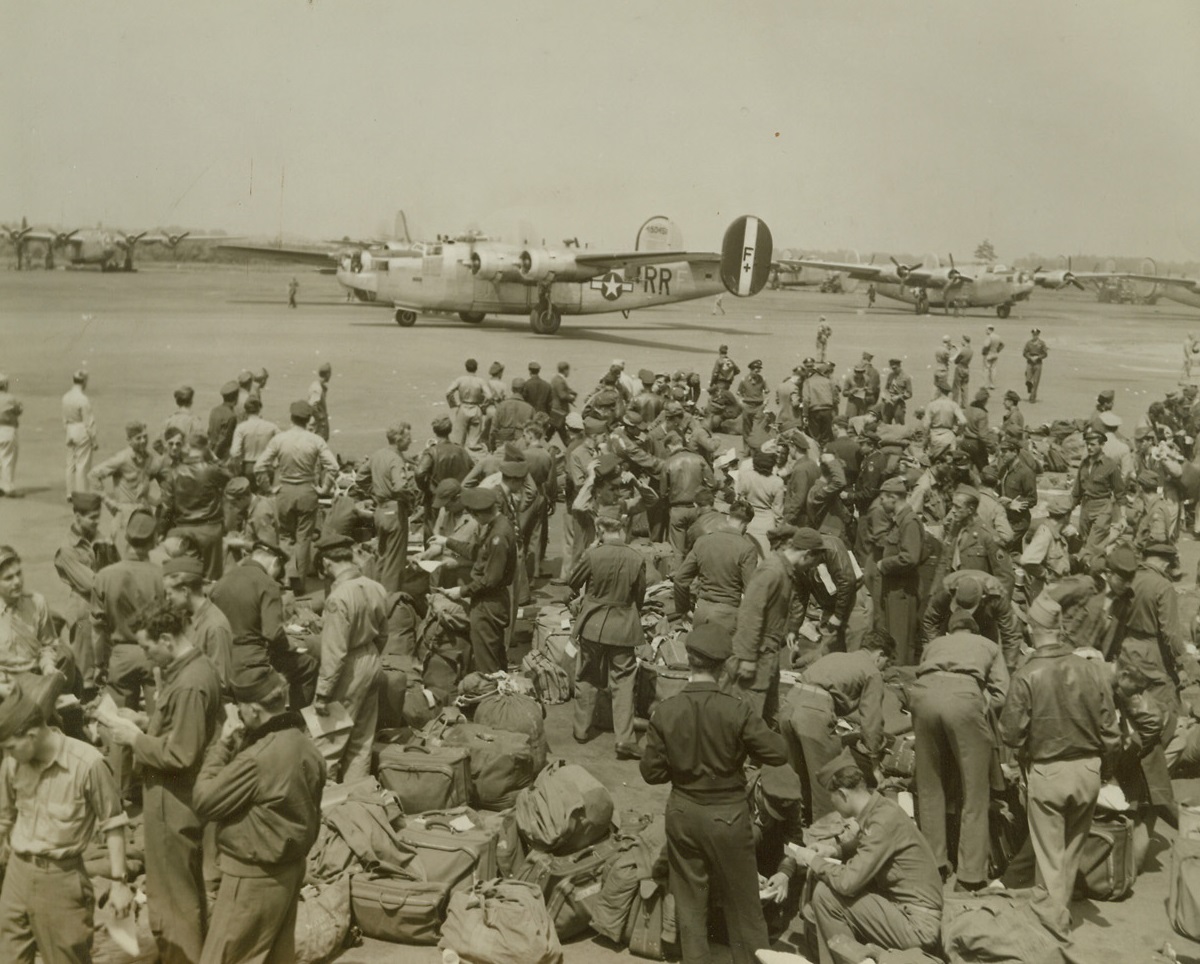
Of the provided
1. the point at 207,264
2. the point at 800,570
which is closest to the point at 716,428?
the point at 800,570

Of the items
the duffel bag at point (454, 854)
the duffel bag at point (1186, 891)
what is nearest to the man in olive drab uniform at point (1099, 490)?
the duffel bag at point (1186, 891)

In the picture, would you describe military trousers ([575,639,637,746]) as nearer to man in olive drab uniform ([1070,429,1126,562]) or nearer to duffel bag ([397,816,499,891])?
duffel bag ([397,816,499,891])

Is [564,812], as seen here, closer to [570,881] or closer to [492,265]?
[570,881]

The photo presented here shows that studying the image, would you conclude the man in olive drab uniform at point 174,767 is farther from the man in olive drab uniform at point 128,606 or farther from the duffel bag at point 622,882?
the duffel bag at point 622,882

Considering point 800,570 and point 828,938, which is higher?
point 800,570

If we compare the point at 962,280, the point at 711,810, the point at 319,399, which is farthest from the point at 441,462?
the point at 962,280

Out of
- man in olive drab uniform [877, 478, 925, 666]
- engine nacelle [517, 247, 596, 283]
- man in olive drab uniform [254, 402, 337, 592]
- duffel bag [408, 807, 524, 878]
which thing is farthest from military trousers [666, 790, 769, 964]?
engine nacelle [517, 247, 596, 283]

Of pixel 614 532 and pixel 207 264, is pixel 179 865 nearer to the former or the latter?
pixel 614 532
